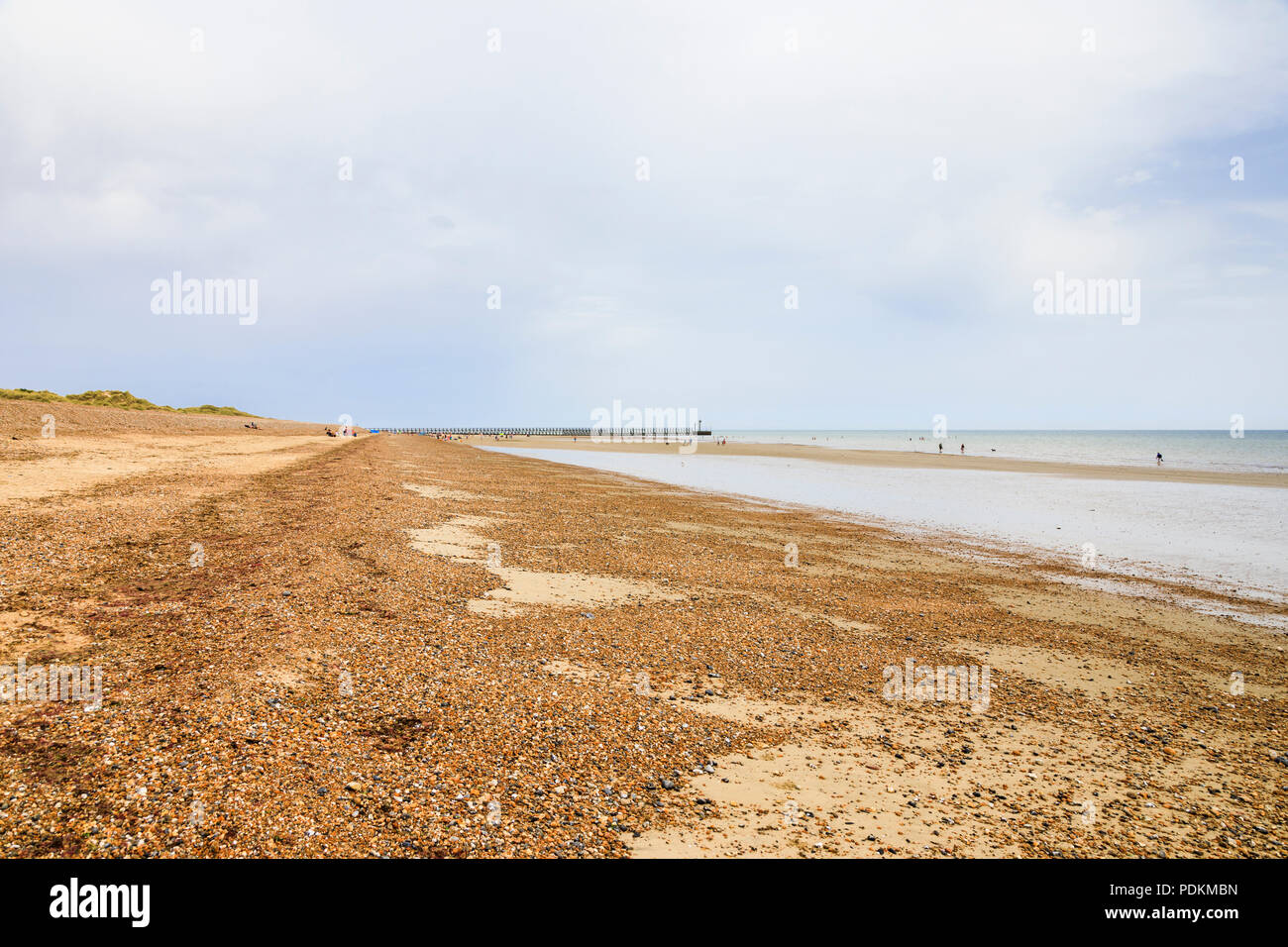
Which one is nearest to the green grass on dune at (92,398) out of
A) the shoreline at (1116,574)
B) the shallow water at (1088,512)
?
the shallow water at (1088,512)

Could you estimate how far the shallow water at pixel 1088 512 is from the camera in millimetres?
18625

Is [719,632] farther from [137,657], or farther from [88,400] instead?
[88,400]

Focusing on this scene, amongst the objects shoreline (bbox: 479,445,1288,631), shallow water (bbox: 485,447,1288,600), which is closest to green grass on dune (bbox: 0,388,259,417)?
shallow water (bbox: 485,447,1288,600)

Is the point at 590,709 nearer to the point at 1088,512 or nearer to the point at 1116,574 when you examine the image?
the point at 1116,574

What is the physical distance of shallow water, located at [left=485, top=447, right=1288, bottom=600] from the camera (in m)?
18.6

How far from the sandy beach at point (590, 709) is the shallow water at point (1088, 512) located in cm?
621

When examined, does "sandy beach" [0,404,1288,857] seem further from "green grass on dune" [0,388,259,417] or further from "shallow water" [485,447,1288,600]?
"green grass on dune" [0,388,259,417]

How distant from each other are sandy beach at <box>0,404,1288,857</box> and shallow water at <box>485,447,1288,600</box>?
245 inches

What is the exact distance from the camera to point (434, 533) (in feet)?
56.7

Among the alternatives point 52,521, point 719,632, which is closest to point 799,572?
point 719,632

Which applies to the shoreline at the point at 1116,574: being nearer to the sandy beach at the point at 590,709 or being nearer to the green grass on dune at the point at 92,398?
the sandy beach at the point at 590,709

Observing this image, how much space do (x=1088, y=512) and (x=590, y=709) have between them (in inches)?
1288

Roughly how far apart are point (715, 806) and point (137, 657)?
753cm
